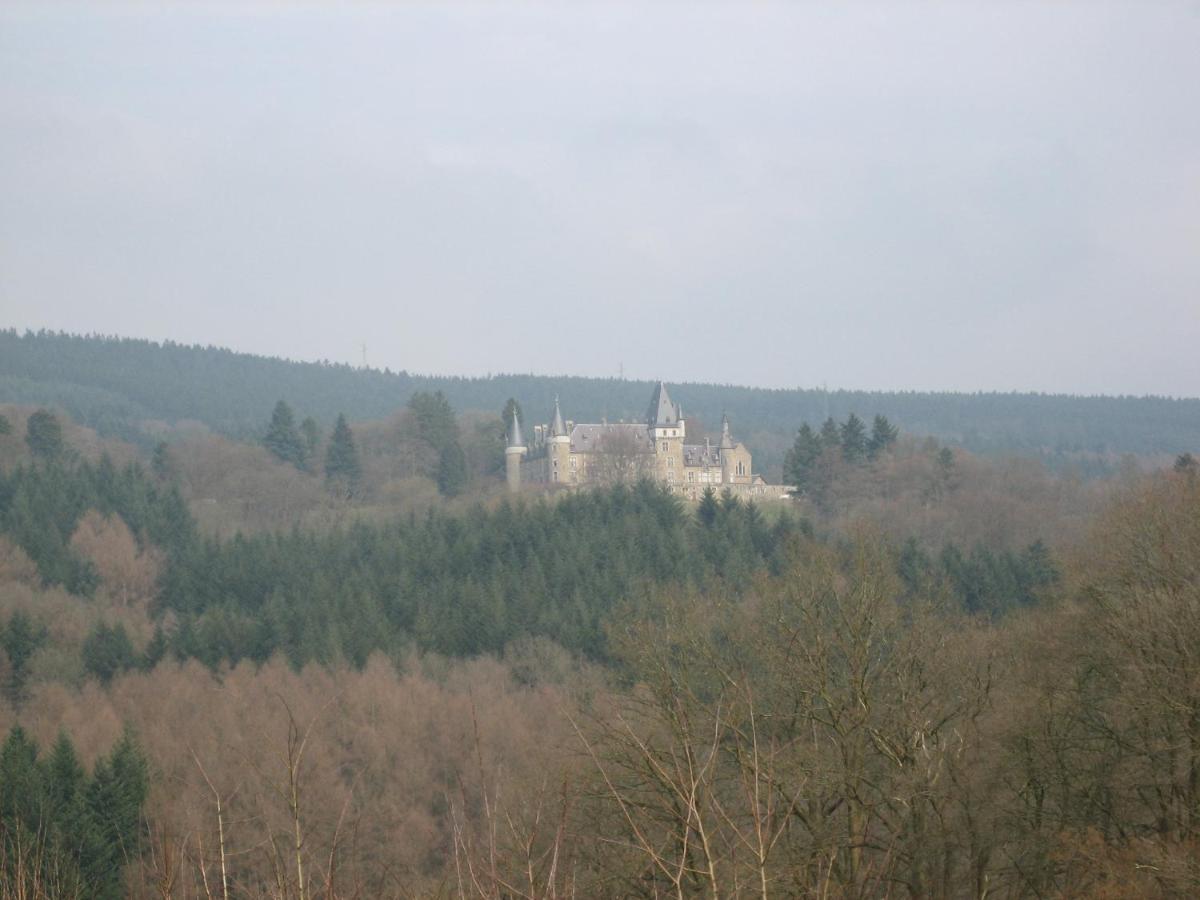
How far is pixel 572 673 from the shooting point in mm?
52000

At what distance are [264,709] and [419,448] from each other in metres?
55.2

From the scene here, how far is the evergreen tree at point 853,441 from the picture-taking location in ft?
298

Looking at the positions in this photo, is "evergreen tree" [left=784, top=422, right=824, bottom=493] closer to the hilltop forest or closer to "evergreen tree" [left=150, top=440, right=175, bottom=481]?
the hilltop forest

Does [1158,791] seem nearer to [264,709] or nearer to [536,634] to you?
[264,709]

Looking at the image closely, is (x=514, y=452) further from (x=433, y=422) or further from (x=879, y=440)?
(x=879, y=440)

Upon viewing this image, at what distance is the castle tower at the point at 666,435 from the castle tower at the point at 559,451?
6274 millimetres

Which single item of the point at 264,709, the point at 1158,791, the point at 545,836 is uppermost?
the point at 1158,791

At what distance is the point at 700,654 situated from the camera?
24391 millimetres

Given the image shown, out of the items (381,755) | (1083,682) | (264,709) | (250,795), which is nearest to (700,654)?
(1083,682)

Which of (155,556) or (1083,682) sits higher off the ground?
(1083,682)

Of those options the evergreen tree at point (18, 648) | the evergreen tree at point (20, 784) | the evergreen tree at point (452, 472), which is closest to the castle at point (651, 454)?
the evergreen tree at point (452, 472)

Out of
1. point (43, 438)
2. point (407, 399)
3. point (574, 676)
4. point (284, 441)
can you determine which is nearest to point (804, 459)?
point (284, 441)

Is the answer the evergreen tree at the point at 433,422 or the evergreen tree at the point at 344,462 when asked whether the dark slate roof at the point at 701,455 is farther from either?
the evergreen tree at the point at 344,462

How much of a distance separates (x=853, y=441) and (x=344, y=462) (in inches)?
1371
